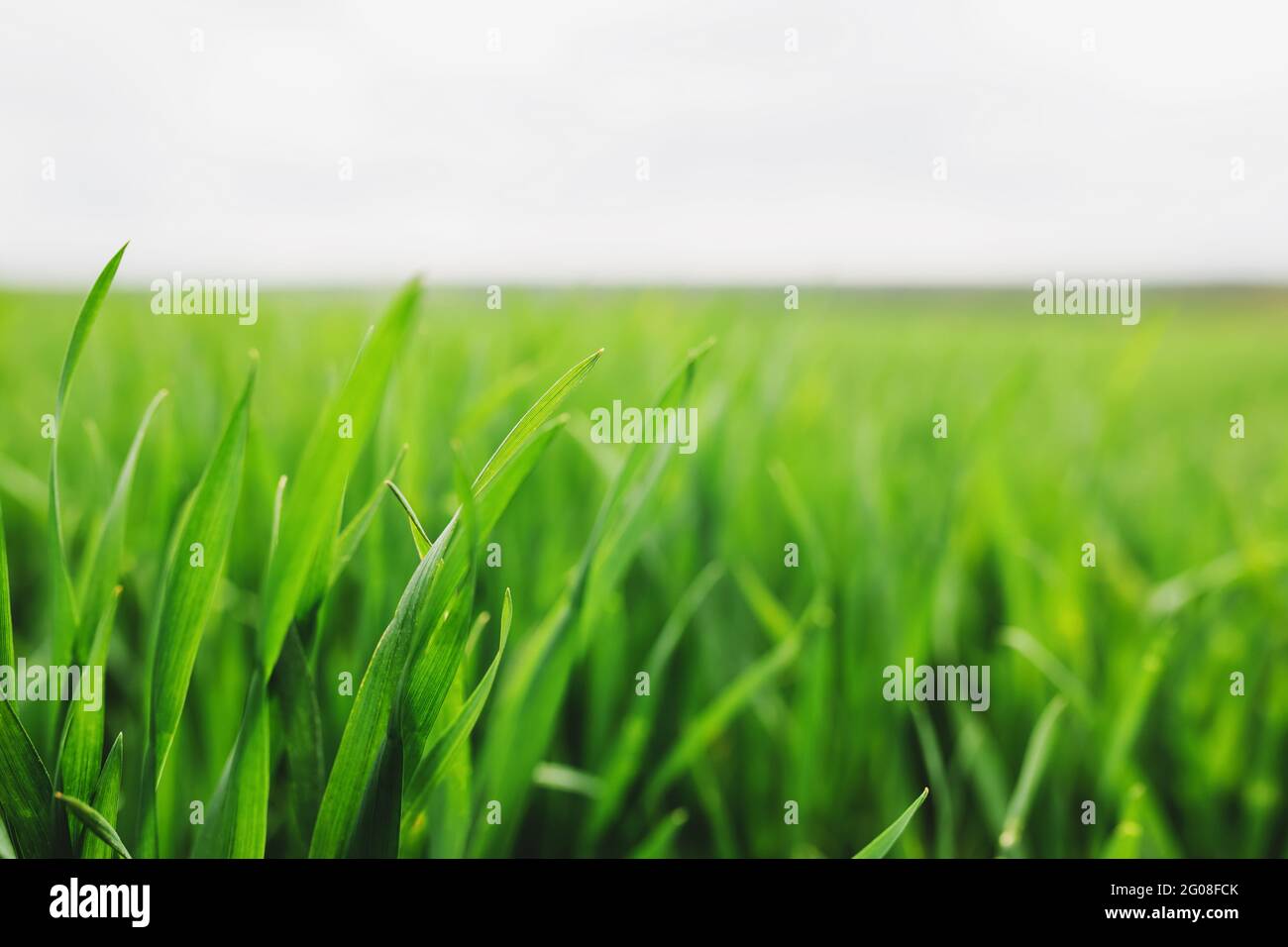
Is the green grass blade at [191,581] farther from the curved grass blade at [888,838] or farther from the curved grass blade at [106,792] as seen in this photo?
the curved grass blade at [888,838]

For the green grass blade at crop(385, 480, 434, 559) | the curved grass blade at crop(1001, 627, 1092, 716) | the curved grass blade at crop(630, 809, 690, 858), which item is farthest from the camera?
the curved grass blade at crop(1001, 627, 1092, 716)

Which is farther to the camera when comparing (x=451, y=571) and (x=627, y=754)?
(x=627, y=754)

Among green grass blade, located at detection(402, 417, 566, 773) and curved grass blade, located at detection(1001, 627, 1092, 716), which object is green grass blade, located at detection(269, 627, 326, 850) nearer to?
green grass blade, located at detection(402, 417, 566, 773)

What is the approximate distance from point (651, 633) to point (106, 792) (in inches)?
14.6

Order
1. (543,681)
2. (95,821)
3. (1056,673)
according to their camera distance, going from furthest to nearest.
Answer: (1056,673) → (543,681) → (95,821)

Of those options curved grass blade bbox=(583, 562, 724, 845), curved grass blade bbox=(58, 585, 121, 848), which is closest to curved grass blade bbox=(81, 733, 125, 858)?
curved grass blade bbox=(58, 585, 121, 848)

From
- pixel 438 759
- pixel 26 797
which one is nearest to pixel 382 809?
pixel 438 759

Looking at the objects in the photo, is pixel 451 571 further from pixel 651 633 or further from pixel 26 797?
pixel 651 633

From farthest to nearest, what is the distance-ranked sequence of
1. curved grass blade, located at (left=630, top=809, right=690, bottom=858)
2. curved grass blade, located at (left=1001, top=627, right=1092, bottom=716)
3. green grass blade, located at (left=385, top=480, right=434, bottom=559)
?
curved grass blade, located at (left=1001, top=627, right=1092, bottom=716) < curved grass blade, located at (left=630, top=809, right=690, bottom=858) < green grass blade, located at (left=385, top=480, right=434, bottom=559)

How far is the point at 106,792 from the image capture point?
11.2 inches

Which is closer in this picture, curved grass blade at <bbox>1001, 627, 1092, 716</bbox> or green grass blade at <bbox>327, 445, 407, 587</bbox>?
green grass blade at <bbox>327, 445, 407, 587</bbox>

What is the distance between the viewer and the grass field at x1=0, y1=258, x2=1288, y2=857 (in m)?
0.29
